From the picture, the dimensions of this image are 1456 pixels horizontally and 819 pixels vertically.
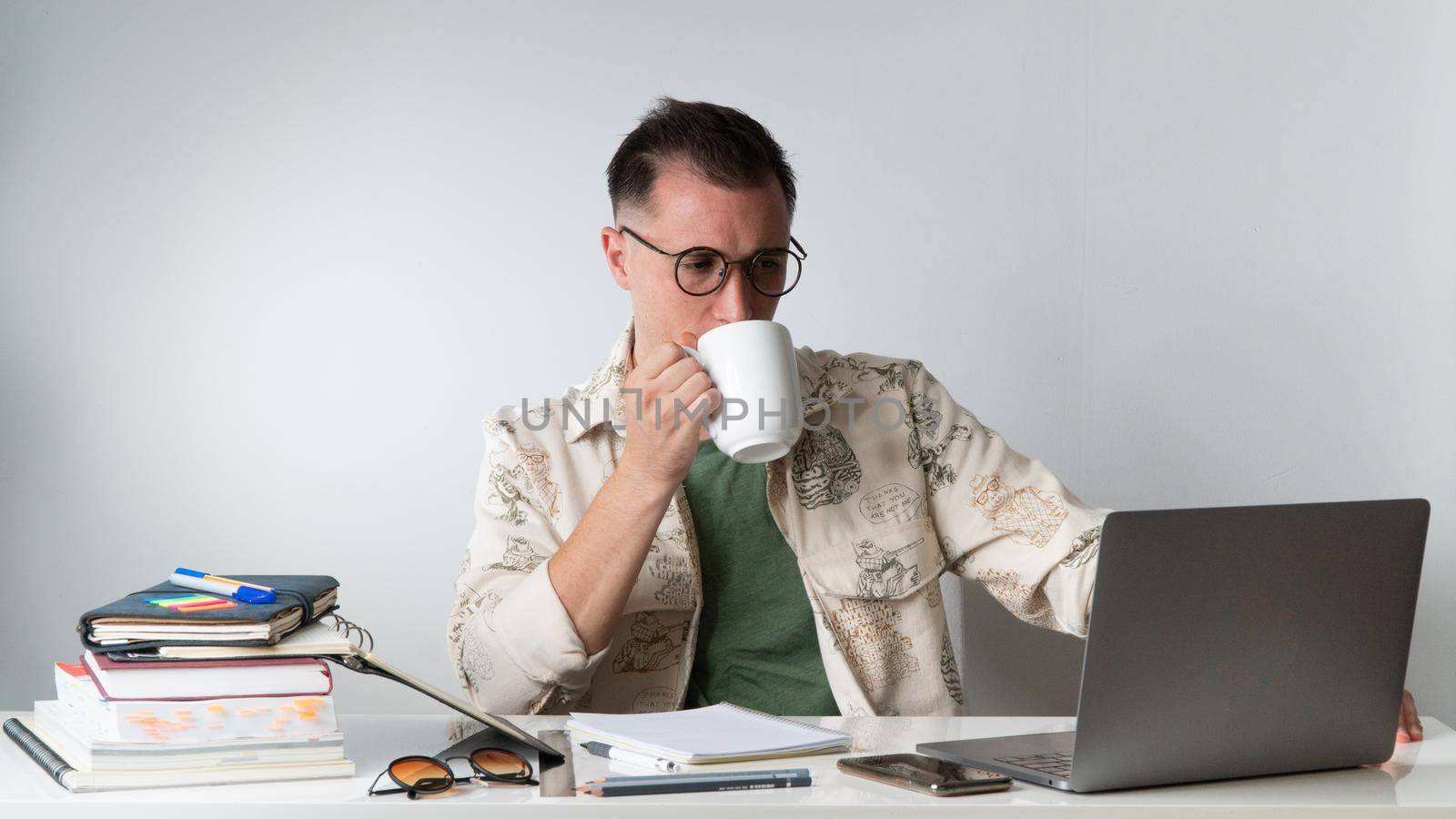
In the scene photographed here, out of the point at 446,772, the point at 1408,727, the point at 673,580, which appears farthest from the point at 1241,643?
the point at 673,580

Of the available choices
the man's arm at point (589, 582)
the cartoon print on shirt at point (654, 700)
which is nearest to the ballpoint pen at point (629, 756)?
the man's arm at point (589, 582)

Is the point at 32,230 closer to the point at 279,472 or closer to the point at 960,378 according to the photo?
the point at 279,472

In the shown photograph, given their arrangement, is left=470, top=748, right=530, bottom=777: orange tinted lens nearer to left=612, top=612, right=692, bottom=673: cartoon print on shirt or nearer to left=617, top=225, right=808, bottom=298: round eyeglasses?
left=612, top=612, right=692, bottom=673: cartoon print on shirt

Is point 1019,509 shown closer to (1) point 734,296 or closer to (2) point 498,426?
(1) point 734,296

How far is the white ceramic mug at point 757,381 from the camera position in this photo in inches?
43.4

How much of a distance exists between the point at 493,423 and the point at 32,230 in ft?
2.85

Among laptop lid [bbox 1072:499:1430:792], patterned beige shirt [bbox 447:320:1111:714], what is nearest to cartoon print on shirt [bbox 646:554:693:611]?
patterned beige shirt [bbox 447:320:1111:714]

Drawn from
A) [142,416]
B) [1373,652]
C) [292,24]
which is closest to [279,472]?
[142,416]

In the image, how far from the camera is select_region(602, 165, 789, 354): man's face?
4.42ft

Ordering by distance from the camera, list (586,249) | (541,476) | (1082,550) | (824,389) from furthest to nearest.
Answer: (586,249) → (824,389) → (541,476) → (1082,550)

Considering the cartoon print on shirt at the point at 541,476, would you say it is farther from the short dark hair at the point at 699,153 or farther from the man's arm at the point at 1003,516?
the man's arm at the point at 1003,516

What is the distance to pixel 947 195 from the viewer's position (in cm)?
182

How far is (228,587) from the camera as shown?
896mm

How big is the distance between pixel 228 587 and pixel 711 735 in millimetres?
376
